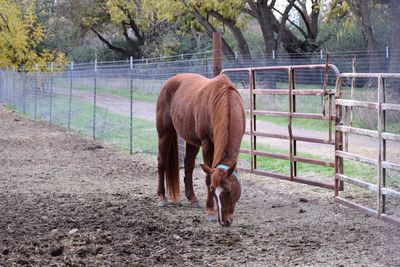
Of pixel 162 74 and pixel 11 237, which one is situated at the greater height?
pixel 162 74

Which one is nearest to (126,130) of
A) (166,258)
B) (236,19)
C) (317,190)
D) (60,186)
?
(60,186)

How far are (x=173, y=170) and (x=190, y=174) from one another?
25 cm

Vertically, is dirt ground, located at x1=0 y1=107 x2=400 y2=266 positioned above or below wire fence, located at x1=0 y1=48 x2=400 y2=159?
below

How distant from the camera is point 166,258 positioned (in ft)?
16.6

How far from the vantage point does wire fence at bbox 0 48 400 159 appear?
41.2 feet

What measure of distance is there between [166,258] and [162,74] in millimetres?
7172

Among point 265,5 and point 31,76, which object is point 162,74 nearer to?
point 31,76

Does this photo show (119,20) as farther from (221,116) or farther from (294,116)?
(221,116)

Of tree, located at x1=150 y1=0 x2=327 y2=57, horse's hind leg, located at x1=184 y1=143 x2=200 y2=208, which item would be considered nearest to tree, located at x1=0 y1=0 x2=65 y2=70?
tree, located at x1=150 y1=0 x2=327 y2=57

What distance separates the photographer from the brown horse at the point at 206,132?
5.54 metres

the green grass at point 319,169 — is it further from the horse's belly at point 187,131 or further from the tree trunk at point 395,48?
the tree trunk at point 395,48

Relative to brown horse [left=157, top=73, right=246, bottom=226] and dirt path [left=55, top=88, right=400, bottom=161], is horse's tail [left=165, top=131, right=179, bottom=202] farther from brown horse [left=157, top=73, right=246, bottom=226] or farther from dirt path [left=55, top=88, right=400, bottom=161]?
dirt path [left=55, top=88, right=400, bottom=161]

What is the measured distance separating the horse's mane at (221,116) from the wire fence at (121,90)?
12.6 feet

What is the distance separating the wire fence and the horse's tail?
8.90ft
